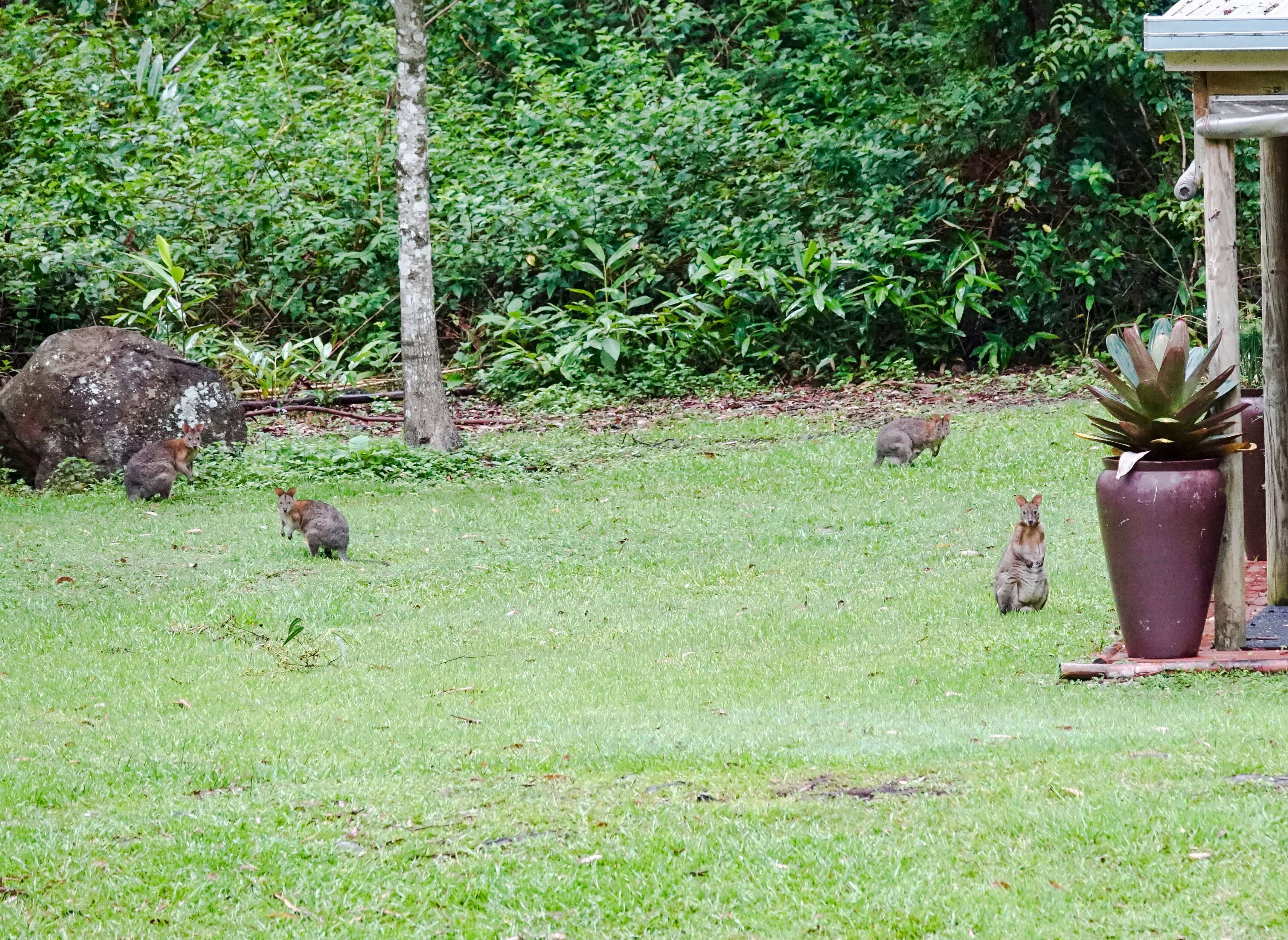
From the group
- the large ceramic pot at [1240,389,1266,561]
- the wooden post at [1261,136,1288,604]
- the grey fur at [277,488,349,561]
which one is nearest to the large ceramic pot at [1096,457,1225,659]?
the wooden post at [1261,136,1288,604]

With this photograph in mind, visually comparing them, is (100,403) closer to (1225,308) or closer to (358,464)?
(358,464)

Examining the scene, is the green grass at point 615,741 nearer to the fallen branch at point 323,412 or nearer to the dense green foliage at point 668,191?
the fallen branch at point 323,412

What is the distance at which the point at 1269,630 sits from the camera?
849 cm

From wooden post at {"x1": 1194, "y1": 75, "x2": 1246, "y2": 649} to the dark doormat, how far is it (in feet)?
0.69

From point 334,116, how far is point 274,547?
15773 millimetres

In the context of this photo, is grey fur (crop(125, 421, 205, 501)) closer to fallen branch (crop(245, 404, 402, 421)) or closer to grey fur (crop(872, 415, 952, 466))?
fallen branch (crop(245, 404, 402, 421))

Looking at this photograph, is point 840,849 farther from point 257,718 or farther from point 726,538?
point 726,538

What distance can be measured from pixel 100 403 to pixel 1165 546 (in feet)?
38.1

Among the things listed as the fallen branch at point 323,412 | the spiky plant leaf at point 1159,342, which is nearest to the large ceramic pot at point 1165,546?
the spiky plant leaf at point 1159,342

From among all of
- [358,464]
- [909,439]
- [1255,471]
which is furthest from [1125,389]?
[358,464]

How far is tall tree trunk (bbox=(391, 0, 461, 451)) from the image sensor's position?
15.8 meters

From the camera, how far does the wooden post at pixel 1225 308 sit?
7836 millimetres

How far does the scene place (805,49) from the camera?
89.8 ft

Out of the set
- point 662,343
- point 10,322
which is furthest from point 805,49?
point 10,322
